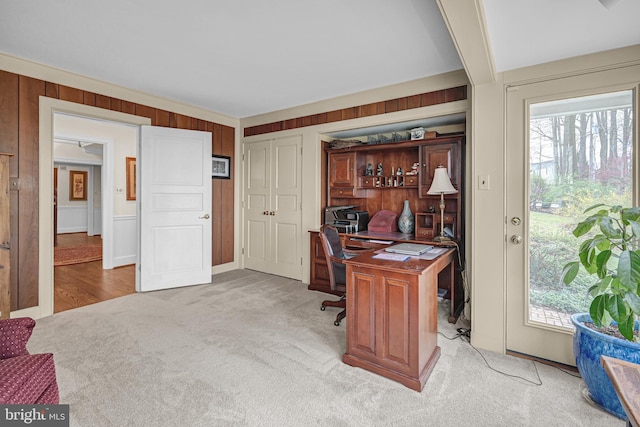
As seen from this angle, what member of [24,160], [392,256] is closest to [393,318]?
[392,256]

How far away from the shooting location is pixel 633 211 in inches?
62.7

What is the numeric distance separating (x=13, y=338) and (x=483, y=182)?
3.05 meters

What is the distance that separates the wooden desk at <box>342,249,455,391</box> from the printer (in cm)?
156

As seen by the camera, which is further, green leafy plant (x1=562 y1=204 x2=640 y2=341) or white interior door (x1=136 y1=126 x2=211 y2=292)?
white interior door (x1=136 y1=126 x2=211 y2=292)

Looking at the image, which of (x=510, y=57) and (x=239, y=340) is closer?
(x=510, y=57)

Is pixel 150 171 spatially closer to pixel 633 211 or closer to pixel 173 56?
pixel 173 56

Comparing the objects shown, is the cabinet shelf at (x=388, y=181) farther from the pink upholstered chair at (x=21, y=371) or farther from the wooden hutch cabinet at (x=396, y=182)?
the pink upholstered chair at (x=21, y=371)

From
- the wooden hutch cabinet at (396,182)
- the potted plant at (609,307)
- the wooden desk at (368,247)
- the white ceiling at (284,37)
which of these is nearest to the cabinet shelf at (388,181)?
the wooden hutch cabinet at (396,182)

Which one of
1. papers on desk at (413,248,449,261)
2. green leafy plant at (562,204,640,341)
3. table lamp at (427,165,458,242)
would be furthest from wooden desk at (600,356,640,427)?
table lamp at (427,165,458,242)

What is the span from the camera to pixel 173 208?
389 centimetres

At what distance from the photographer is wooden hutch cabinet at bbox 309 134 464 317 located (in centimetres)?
321

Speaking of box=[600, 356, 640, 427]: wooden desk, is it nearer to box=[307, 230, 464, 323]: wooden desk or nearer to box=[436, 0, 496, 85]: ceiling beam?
box=[436, 0, 496, 85]: ceiling beam

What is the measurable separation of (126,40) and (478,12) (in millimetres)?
2519

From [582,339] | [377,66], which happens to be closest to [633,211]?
[582,339]
